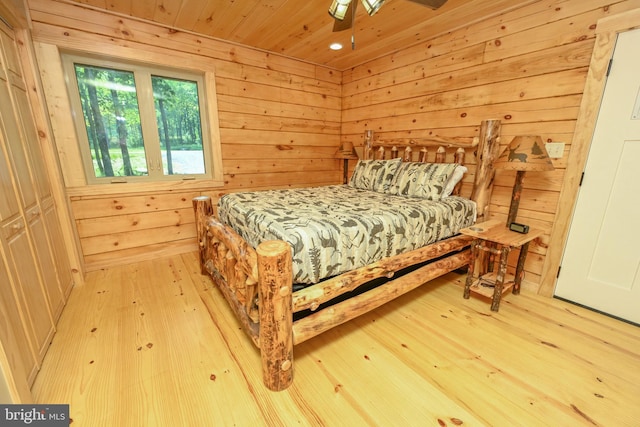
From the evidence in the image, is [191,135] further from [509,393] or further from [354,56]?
[509,393]

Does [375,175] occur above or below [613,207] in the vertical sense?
above

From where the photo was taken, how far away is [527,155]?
190cm

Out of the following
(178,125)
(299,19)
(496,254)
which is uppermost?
(299,19)

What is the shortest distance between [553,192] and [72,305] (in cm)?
385

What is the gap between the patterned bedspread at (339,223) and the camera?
145 cm

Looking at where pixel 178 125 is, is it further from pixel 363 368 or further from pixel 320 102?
pixel 363 368

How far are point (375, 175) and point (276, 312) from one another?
2044 millimetres

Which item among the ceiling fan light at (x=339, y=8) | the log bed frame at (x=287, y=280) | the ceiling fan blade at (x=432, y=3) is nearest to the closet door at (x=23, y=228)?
the log bed frame at (x=287, y=280)

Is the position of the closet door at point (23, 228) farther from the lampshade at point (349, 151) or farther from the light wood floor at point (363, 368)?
the lampshade at point (349, 151)

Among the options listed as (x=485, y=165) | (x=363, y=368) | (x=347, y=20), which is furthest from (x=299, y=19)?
(x=363, y=368)

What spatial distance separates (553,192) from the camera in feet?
6.88

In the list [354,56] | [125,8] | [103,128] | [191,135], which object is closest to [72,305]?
[103,128]

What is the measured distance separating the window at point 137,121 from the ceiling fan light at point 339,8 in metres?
1.98

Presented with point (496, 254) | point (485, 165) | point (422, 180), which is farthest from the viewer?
point (422, 180)
